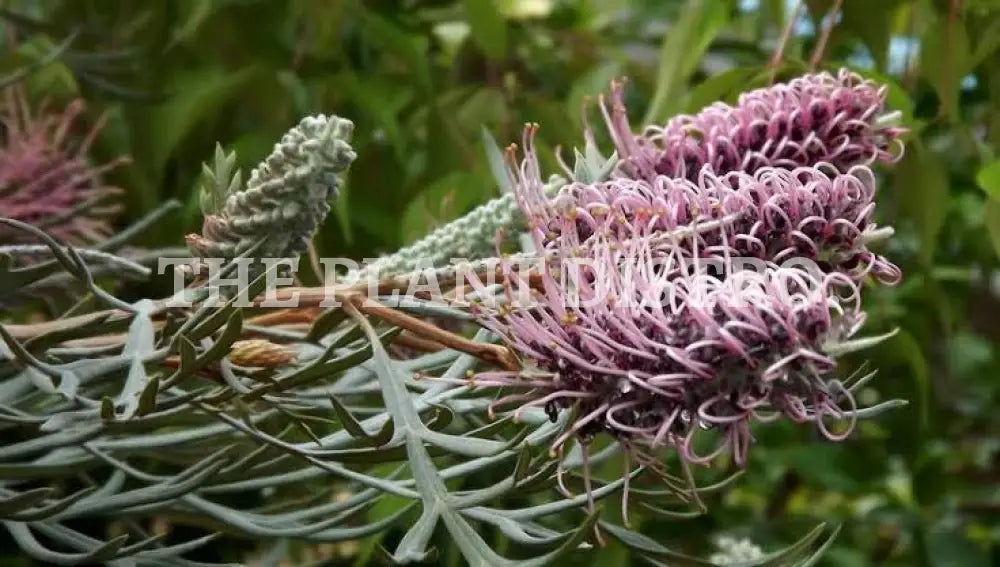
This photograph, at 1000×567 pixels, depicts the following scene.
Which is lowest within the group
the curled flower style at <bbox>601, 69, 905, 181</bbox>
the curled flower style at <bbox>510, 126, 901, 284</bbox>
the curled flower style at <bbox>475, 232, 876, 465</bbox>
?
the curled flower style at <bbox>475, 232, 876, 465</bbox>

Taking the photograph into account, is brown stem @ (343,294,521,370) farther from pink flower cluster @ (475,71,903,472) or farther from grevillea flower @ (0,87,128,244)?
grevillea flower @ (0,87,128,244)

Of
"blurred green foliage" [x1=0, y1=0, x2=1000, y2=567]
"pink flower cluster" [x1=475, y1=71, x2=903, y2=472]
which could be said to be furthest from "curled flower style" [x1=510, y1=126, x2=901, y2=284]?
"blurred green foliage" [x1=0, y1=0, x2=1000, y2=567]

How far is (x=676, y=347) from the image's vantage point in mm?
221

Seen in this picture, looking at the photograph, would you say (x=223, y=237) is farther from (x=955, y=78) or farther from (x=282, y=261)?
(x=955, y=78)

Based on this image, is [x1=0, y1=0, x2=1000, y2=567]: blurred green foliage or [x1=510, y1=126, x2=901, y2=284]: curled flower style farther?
[x1=0, y1=0, x2=1000, y2=567]: blurred green foliage

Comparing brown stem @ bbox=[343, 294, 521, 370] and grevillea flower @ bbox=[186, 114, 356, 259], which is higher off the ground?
grevillea flower @ bbox=[186, 114, 356, 259]

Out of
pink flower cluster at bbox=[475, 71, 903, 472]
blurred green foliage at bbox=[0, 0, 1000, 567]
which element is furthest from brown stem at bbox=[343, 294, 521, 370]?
blurred green foliage at bbox=[0, 0, 1000, 567]

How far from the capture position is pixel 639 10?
0.67 meters

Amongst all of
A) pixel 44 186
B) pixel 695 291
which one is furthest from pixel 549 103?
pixel 695 291

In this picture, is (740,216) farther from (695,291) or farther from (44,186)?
(44,186)

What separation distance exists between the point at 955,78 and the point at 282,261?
0.28 meters

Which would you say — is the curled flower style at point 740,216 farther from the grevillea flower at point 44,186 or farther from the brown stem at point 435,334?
the grevillea flower at point 44,186

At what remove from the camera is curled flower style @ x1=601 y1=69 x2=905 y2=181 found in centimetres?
29

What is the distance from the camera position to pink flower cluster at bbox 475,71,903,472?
0.22 metres
